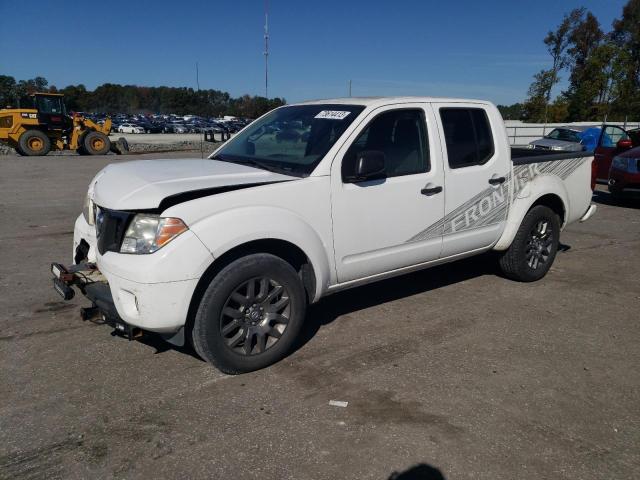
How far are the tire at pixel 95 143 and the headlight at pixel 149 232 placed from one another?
2356 centimetres

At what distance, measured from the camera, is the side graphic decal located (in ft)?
15.3

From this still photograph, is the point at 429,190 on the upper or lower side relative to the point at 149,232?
upper

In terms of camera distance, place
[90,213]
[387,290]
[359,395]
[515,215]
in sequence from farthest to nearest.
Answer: [387,290] < [515,215] < [90,213] < [359,395]

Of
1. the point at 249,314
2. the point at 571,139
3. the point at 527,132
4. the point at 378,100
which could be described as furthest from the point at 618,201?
the point at 527,132

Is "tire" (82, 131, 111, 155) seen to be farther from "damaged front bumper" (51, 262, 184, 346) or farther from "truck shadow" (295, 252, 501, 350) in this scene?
"damaged front bumper" (51, 262, 184, 346)

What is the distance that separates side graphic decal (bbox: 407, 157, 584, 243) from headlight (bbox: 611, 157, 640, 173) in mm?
A: 6210

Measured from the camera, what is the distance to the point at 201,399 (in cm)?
335

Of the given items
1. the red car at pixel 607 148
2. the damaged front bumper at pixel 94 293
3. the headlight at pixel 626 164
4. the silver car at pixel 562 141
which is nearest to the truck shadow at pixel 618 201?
the headlight at pixel 626 164

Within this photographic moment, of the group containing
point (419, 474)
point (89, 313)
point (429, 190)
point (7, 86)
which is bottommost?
point (419, 474)

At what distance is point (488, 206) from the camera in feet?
16.5

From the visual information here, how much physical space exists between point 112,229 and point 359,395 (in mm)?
1900

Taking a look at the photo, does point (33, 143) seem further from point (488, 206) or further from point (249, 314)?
point (249, 314)

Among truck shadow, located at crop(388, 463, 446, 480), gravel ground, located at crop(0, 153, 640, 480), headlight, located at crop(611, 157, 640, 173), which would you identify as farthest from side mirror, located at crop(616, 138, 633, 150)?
truck shadow, located at crop(388, 463, 446, 480)

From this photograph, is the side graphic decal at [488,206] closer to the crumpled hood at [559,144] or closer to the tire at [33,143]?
the crumpled hood at [559,144]
